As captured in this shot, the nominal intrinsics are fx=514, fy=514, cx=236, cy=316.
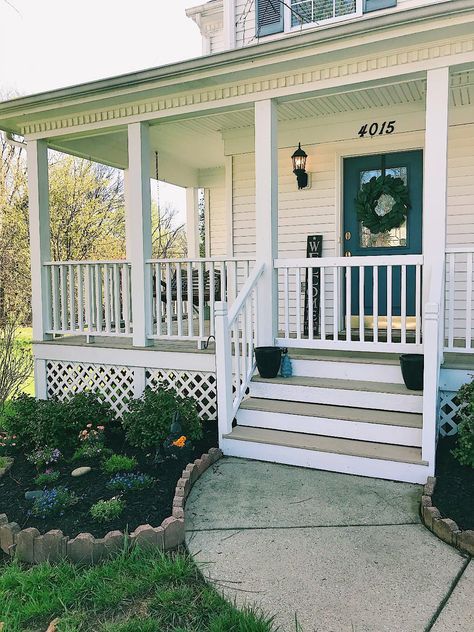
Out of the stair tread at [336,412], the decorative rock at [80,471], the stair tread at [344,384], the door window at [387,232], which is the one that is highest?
the door window at [387,232]

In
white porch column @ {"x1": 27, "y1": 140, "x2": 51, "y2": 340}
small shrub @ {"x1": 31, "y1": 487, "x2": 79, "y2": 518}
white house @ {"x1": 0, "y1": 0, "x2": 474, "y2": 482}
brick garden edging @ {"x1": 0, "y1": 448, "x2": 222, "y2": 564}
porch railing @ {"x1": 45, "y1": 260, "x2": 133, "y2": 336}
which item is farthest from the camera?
white porch column @ {"x1": 27, "y1": 140, "x2": 51, "y2": 340}

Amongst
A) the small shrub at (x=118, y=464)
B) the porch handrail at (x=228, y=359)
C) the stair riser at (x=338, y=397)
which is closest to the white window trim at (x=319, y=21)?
the porch handrail at (x=228, y=359)

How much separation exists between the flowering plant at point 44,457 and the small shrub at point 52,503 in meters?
0.82

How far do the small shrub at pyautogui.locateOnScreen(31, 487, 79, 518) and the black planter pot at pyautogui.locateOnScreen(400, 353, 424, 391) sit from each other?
8.19 feet

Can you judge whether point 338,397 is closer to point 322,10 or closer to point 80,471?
point 80,471

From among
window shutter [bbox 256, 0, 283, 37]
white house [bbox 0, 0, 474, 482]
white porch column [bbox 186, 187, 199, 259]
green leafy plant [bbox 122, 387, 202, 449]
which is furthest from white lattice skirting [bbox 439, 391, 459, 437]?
white porch column [bbox 186, 187, 199, 259]

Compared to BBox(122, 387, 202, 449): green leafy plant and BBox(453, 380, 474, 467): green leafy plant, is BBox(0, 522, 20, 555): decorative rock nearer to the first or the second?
BBox(122, 387, 202, 449): green leafy plant

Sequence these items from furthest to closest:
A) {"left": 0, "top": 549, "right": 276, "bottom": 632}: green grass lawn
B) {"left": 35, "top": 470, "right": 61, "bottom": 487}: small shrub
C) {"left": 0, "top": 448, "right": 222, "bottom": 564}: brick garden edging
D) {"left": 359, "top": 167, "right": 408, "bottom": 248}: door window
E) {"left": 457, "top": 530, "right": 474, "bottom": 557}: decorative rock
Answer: {"left": 359, "top": 167, "right": 408, "bottom": 248}: door window
{"left": 35, "top": 470, "right": 61, "bottom": 487}: small shrub
{"left": 0, "top": 448, "right": 222, "bottom": 564}: brick garden edging
{"left": 457, "top": 530, "right": 474, "bottom": 557}: decorative rock
{"left": 0, "top": 549, "right": 276, "bottom": 632}: green grass lawn

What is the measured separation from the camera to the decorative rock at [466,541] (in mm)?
2547

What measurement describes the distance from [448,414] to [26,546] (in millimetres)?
3133

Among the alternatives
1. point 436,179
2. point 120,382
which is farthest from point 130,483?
point 436,179

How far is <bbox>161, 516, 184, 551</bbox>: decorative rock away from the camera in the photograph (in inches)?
108

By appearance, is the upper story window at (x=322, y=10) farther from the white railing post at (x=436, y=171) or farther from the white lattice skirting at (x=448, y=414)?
the white lattice skirting at (x=448, y=414)

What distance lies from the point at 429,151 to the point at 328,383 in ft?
6.50
